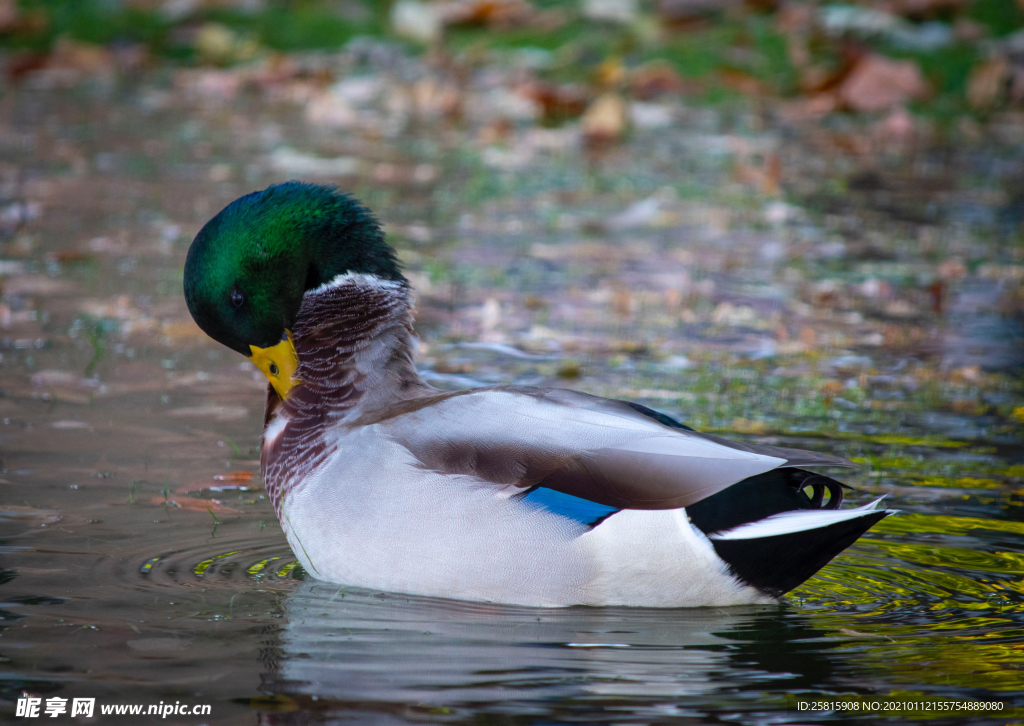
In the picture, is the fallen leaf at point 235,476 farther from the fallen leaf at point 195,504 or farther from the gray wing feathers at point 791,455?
the gray wing feathers at point 791,455

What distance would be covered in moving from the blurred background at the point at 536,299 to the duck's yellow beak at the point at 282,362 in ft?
1.41

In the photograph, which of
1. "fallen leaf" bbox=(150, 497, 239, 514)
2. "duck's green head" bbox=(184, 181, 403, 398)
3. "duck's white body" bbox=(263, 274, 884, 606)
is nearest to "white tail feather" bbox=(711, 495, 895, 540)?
"duck's white body" bbox=(263, 274, 884, 606)

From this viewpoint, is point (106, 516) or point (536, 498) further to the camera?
point (106, 516)

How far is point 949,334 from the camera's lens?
5.94 m

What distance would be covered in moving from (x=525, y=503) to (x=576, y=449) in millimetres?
171

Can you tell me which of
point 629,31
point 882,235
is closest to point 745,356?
point 882,235

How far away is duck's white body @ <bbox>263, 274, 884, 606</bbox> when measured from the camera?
301 centimetres

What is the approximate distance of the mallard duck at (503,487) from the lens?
302cm

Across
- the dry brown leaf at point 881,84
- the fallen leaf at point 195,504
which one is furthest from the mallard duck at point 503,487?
the dry brown leaf at point 881,84

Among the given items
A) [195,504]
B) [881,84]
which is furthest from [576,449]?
[881,84]

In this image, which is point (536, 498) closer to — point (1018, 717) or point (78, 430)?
point (1018, 717)

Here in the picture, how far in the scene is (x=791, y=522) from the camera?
3000 millimetres

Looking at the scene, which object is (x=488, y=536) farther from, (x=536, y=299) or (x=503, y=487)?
(x=536, y=299)

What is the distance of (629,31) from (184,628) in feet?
32.0
